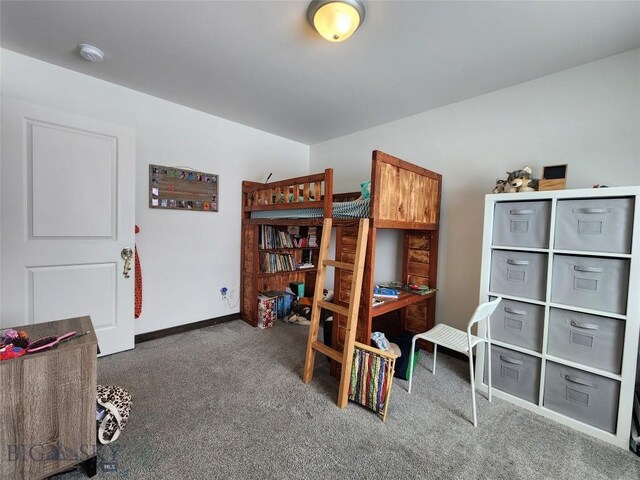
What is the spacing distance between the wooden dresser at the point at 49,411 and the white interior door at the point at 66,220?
1.22 meters

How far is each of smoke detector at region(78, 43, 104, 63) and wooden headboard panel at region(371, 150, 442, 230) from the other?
2086 mm

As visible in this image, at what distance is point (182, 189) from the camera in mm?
2811

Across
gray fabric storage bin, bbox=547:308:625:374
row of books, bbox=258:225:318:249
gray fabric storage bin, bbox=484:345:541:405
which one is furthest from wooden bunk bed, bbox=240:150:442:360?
gray fabric storage bin, bbox=547:308:625:374

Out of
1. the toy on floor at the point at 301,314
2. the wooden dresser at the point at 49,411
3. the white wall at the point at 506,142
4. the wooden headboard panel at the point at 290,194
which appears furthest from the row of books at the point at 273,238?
the wooden dresser at the point at 49,411

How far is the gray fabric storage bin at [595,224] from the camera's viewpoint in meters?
1.50

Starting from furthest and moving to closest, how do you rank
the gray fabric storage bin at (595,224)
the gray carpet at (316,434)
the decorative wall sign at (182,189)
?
the decorative wall sign at (182,189) < the gray fabric storage bin at (595,224) < the gray carpet at (316,434)

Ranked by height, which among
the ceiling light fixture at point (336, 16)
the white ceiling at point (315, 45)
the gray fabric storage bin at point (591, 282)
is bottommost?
the gray fabric storage bin at point (591, 282)

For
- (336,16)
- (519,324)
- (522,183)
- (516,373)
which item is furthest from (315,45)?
(516,373)

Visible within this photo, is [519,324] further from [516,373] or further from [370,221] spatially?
[370,221]

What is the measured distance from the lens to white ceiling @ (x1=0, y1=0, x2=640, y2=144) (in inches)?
59.7

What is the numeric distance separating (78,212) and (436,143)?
10.5 ft

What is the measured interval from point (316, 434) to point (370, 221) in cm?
133

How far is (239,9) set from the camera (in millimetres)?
1521

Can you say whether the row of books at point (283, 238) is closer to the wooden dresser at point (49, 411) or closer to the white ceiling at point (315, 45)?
the white ceiling at point (315, 45)
